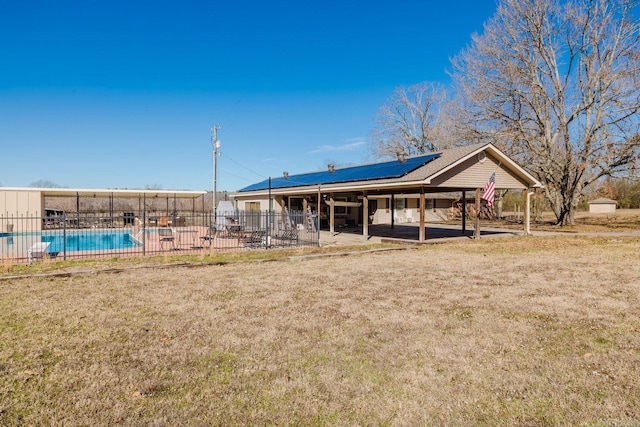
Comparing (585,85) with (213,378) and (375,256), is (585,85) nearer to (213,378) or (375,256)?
(375,256)

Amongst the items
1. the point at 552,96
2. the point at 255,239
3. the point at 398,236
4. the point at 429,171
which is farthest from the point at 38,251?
the point at 552,96

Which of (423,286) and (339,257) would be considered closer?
(423,286)

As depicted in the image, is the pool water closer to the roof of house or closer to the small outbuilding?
the roof of house

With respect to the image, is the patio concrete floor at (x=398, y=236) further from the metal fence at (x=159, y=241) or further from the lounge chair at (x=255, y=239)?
the lounge chair at (x=255, y=239)

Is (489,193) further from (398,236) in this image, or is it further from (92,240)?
(92,240)

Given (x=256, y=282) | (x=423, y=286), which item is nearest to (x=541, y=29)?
(x=423, y=286)

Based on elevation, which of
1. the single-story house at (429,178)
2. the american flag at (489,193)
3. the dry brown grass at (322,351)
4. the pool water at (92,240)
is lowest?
the dry brown grass at (322,351)

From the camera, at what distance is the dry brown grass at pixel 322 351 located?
320cm

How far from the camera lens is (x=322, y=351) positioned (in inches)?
175

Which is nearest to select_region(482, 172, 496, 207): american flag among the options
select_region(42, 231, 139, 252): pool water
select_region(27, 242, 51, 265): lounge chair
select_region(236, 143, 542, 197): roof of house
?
select_region(236, 143, 542, 197): roof of house

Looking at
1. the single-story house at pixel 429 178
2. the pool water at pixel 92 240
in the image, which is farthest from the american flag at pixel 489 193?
the pool water at pixel 92 240

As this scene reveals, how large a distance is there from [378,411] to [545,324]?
3.56 m

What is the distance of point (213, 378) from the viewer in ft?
12.4

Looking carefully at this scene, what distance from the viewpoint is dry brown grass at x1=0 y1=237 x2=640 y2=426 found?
3.20 metres
